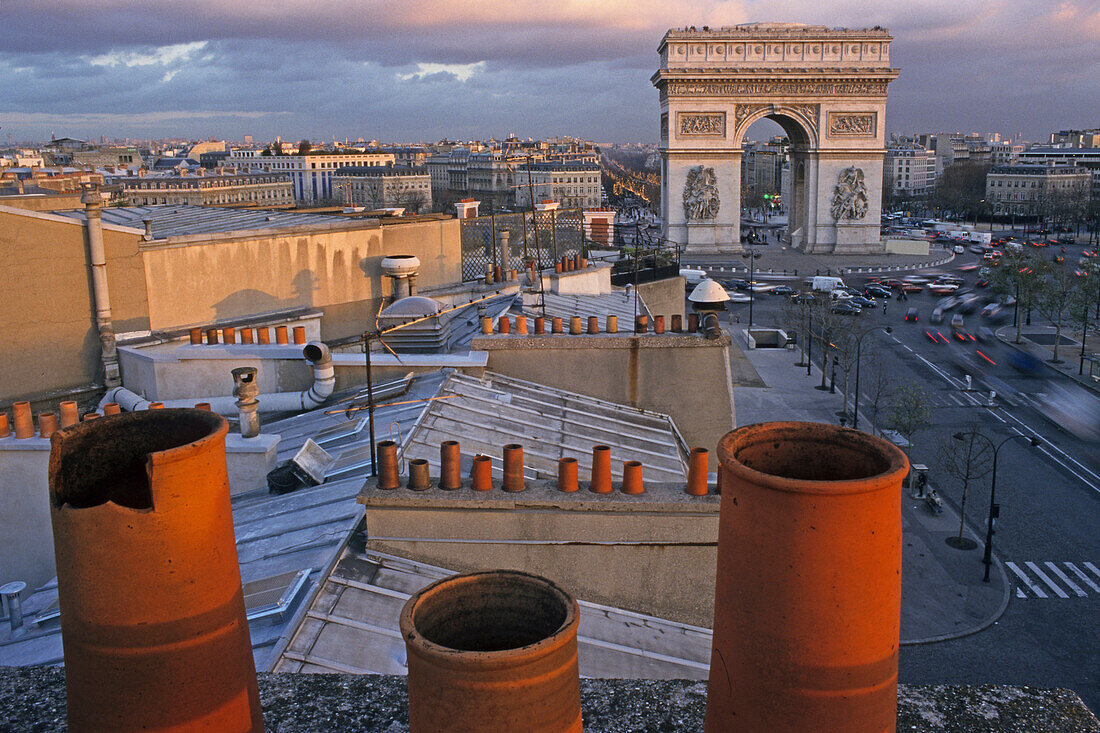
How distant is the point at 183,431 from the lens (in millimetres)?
3828

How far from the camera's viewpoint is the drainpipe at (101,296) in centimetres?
1284

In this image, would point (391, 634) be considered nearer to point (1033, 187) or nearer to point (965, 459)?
point (965, 459)

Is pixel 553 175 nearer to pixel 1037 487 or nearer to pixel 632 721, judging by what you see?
pixel 1037 487

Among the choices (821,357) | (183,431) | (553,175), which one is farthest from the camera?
(553,175)

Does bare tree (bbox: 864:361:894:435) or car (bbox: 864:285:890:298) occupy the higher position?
car (bbox: 864:285:890:298)

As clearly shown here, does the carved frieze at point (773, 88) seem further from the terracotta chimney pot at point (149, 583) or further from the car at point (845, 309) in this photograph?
the terracotta chimney pot at point (149, 583)

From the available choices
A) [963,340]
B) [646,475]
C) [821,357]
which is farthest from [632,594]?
[963,340]

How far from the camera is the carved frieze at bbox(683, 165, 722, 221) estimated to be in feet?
194

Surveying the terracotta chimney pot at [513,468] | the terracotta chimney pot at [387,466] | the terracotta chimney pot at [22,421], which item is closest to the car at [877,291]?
the terracotta chimney pot at [22,421]

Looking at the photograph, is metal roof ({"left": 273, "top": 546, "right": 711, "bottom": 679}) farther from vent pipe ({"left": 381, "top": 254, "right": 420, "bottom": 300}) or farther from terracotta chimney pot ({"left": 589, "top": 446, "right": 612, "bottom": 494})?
vent pipe ({"left": 381, "top": 254, "right": 420, "bottom": 300})

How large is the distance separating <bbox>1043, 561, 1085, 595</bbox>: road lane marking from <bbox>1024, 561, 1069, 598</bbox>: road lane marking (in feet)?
0.72

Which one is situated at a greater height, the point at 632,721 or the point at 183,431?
the point at 183,431

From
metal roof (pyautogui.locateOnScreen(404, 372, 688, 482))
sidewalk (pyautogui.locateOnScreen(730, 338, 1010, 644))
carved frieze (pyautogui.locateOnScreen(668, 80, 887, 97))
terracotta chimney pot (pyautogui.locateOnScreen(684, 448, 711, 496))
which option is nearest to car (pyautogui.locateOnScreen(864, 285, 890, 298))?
carved frieze (pyautogui.locateOnScreen(668, 80, 887, 97))

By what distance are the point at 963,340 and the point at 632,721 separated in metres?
40.5
